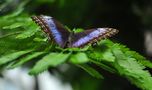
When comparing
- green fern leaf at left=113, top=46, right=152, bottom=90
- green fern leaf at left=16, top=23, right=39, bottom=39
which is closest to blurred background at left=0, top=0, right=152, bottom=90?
green fern leaf at left=16, top=23, right=39, bottom=39

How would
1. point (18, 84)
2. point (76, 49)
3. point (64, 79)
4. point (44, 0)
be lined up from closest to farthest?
point (76, 49) < point (44, 0) < point (64, 79) < point (18, 84)

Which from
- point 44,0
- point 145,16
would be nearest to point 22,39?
point 44,0

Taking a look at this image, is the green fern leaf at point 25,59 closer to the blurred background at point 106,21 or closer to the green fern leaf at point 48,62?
the green fern leaf at point 48,62

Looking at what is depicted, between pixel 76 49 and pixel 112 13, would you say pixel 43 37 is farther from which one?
pixel 112 13

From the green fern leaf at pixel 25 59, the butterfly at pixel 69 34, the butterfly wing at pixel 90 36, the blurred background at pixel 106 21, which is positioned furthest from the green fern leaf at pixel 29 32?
the blurred background at pixel 106 21

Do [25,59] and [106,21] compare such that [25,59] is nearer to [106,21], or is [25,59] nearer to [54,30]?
[54,30]

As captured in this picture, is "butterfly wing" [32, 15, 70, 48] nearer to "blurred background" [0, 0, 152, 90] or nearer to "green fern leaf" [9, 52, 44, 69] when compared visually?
"green fern leaf" [9, 52, 44, 69]

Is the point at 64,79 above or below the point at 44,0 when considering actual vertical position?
below

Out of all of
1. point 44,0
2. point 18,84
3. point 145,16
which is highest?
point 44,0
